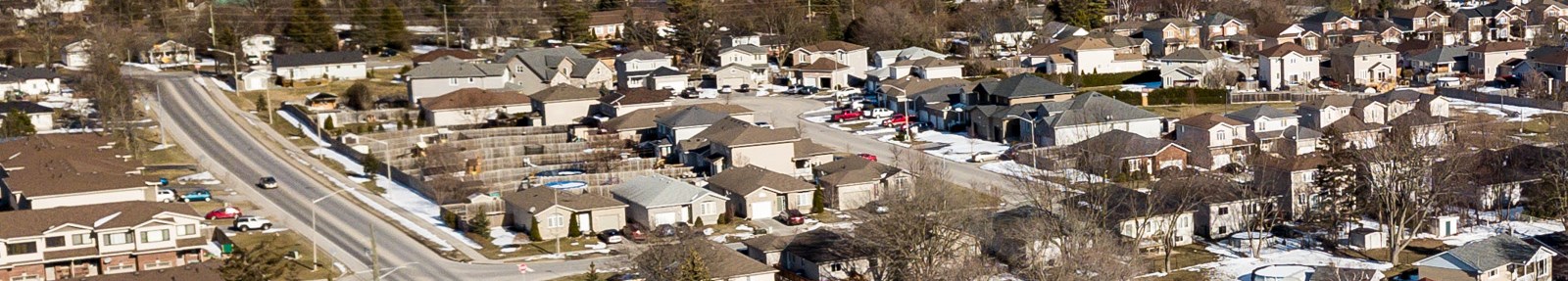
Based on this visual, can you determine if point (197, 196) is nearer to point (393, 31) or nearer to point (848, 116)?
point (848, 116)

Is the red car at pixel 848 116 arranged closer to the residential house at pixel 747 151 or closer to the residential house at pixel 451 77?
the residential house at pixel 747 151

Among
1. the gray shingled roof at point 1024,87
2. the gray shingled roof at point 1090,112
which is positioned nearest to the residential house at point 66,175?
the gray shingled roof at point 1090,112

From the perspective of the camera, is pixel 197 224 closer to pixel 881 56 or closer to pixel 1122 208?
pixel 1122 208

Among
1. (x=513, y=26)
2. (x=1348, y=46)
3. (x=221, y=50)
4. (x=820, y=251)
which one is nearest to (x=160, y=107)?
(x=221, y=50)

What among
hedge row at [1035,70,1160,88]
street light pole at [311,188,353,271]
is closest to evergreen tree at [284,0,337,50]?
hedge row at [1035,70,1160,88]

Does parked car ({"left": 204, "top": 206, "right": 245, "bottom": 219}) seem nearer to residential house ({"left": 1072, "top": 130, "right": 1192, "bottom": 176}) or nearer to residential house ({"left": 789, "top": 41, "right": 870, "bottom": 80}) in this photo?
residential house ({"left": 1072, "top": 130, "right": 1192, "bottom": 176})

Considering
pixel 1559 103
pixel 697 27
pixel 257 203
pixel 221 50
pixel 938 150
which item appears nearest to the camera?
pixel 257 203

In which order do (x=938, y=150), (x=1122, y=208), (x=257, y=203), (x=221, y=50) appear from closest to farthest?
(x=1122, y=208), (x=257, y=203), (x=938, y=150), (x=221, y=50)
